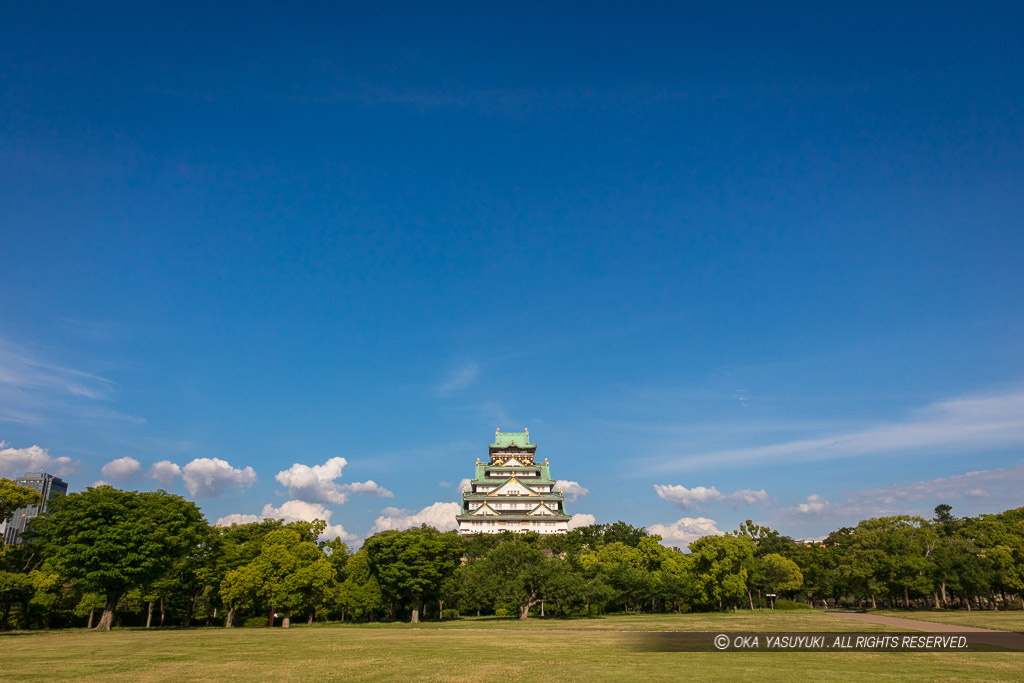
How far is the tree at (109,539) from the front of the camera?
36812 mm

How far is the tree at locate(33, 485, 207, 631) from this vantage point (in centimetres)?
3681

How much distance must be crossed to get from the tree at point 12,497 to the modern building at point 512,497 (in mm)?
49387

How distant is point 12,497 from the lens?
34.8 meters

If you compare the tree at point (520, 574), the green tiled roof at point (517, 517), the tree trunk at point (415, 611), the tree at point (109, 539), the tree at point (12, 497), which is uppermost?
the green tiled roof at point (517, 517)

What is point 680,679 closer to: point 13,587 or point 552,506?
point 13,587

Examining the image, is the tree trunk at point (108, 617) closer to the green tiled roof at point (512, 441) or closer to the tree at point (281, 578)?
the tree at point (281, 578)

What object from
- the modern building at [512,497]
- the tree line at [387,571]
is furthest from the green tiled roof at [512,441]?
the tree line at [387,571]

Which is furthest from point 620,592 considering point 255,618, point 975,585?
point 255,618

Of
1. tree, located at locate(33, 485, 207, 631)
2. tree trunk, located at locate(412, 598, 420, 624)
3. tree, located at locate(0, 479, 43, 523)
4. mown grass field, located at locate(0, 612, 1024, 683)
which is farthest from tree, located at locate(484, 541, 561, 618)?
tree, located at locate(0, 479, 43, 523)

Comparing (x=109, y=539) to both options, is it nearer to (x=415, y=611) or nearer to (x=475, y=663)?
(x=415, y=611)

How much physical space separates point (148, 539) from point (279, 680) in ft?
99.2

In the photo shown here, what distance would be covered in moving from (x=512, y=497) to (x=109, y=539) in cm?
5395

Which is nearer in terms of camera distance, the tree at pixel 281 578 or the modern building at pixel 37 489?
the tree at pixel 281 578

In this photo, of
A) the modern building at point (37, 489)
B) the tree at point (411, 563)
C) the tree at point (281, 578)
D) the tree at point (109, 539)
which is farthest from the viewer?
the modern building at point (37, 489)
